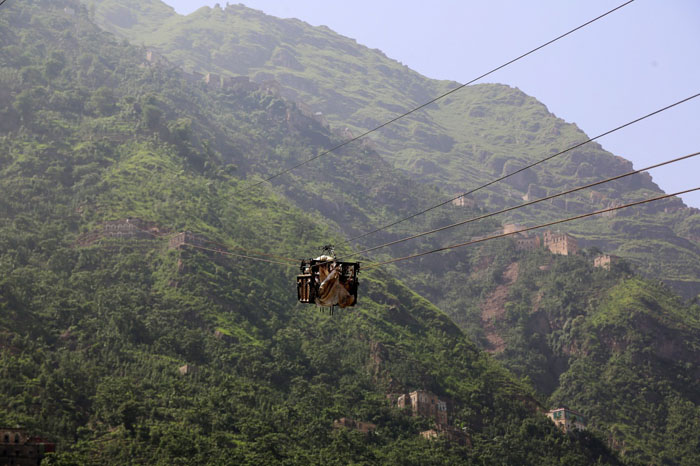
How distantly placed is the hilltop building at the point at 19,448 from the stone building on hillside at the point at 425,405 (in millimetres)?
34573

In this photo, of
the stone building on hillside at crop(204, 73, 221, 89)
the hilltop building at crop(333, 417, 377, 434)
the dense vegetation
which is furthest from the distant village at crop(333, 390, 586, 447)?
the stone building on hillside at crop(204, 73, 221, 89)

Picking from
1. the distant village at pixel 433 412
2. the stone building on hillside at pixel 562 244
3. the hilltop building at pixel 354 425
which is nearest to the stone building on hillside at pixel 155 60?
the stone building on hillside at pixel 562 244

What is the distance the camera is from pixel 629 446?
95.2 meters

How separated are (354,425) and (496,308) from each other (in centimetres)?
6063

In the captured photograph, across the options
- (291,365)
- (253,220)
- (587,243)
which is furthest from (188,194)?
(587,243)

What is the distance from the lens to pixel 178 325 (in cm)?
7831

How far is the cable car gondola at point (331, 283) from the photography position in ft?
94.1

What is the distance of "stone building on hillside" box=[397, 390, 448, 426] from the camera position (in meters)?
79.9

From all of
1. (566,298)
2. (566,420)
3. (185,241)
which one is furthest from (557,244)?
(185,241)

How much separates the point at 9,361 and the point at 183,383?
12068 mm

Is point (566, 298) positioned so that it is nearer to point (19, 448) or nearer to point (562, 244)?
point (562, 244)

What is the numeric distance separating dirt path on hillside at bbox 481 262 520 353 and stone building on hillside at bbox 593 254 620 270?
1202 centimetres

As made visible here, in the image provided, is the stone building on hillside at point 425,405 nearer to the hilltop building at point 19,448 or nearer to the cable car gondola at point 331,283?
the hilltop building at point 19,448

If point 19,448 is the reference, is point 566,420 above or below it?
below
